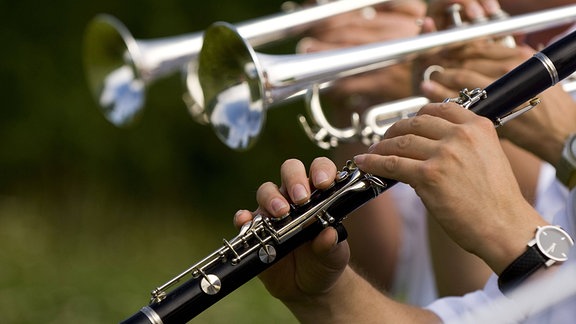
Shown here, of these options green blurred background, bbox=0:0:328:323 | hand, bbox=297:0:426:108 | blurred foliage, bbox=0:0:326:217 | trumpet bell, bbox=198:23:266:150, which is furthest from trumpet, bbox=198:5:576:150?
blurred foliage, bbox=0:0:326:217

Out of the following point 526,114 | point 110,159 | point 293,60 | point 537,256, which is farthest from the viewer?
point 110,159

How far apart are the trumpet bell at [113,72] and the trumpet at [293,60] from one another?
2.45 feet

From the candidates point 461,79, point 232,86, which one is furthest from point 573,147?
point 232,86

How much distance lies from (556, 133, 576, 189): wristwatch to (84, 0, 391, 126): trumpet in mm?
900

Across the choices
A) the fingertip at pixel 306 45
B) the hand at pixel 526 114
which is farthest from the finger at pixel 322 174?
the fingertip at pixel 306 45

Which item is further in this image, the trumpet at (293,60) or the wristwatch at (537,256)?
the trumpet at (293,60)

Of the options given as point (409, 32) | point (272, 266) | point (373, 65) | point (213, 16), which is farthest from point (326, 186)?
point (213, 16)

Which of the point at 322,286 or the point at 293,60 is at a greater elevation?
the point at 293,60

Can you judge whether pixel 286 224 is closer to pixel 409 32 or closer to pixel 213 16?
pixel 409 32

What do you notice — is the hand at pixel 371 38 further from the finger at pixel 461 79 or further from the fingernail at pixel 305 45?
the finger at pixel 461 79

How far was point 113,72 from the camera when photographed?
10.2ft

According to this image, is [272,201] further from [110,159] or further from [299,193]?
[110,159]

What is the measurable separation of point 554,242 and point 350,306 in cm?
38

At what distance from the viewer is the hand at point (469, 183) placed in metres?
1.40
